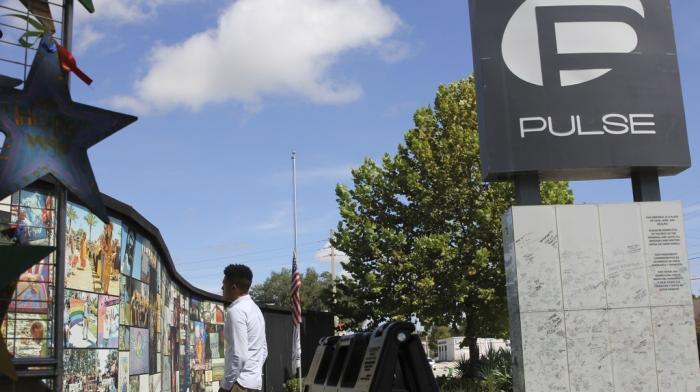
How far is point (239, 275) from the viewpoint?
19.3 feet

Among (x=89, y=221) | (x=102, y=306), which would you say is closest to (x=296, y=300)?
(x=102, y=306)

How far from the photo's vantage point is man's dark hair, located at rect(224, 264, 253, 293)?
5.87 metres

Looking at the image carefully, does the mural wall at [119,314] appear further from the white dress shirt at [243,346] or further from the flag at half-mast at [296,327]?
the flag at half-mast at [296,327]

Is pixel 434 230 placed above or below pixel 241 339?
above

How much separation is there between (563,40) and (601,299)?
390 centimetres

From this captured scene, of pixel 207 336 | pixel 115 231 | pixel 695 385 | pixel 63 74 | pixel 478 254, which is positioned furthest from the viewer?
pixel 478 254

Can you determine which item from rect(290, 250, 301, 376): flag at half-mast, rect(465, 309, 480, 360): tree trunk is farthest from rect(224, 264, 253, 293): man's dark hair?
rect(465, 309, 480, 360): tree trunk

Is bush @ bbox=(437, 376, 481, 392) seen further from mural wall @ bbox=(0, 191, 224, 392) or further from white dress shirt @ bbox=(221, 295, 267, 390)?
white dress shirt @ bbox=(221, 295, 267, 390)

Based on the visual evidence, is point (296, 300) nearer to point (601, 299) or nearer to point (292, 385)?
point (292, 385)

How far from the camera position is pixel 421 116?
28.3 meters

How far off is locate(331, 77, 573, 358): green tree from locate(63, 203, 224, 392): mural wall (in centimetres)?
1171

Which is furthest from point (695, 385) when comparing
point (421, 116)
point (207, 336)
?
point (421, 116)

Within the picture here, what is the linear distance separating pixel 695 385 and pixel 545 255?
2.76 metres

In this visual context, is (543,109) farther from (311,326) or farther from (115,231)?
(311,326)
